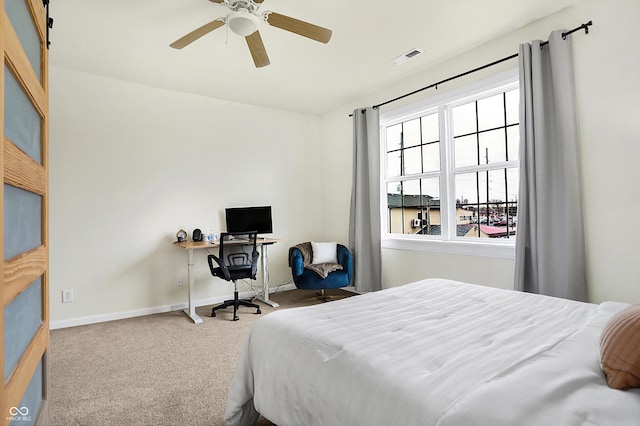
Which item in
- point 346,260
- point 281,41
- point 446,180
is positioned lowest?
point 346,260

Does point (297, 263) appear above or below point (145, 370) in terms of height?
above

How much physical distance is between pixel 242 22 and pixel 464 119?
8.06 ft

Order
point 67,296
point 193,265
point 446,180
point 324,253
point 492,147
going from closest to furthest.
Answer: point 492,147, point 67,296, point 446,180, point 193,265, point 324,253

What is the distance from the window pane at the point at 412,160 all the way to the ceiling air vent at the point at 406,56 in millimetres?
1036

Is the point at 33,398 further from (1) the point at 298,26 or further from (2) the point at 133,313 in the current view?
(2) the point at 133,313

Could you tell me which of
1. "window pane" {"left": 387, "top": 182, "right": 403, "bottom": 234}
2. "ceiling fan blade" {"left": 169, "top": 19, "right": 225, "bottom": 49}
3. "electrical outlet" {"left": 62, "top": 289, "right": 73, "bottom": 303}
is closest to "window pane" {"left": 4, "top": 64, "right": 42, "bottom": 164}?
"ceiling fan blade" {"left": 169, "top": 19, "right": 225, "bottom": 49}

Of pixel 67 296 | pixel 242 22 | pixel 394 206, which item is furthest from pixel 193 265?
pixel 242 22

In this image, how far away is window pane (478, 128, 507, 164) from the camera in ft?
10.7

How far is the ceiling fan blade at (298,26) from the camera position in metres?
2.25

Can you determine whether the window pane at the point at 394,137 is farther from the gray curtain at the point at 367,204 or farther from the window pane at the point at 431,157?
the window pane at the point at 431,157

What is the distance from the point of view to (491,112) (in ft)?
11.0

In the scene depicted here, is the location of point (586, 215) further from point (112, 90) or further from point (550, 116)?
point (112, 90)

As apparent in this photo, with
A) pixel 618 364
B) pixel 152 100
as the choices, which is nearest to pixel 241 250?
pixel 152 100


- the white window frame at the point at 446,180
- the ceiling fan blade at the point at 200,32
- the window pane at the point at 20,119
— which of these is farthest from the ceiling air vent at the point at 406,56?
the window pane at the point at 20,119
